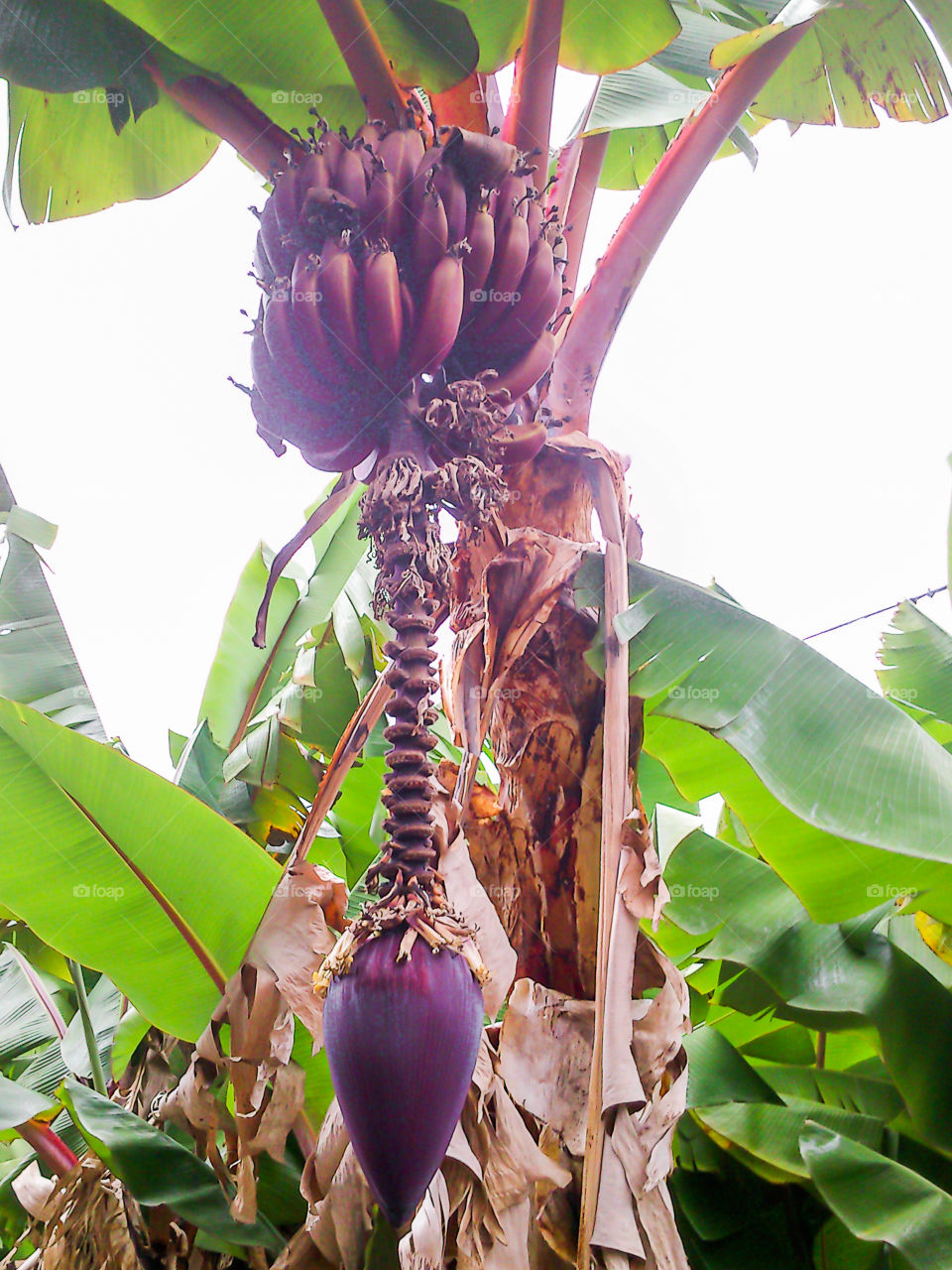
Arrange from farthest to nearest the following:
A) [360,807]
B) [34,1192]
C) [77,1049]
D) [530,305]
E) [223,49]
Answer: [360,807] < [77,1049] < [34,1192] < [223,49] < [530,305]

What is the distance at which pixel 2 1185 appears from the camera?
1.02m

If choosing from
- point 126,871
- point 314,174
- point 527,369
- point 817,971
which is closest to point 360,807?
point 126,871

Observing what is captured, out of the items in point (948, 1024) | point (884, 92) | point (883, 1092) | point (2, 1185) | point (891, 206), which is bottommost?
point (2, 1185)

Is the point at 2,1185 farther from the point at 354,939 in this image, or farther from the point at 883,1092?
the point at 883,1092

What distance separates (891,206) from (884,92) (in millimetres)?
1554

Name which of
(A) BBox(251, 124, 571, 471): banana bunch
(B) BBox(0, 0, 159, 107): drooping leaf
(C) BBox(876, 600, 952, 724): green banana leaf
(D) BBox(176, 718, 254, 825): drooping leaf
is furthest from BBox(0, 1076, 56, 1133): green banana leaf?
(C) BBox(876, 600, 952, 724): green banana leaf

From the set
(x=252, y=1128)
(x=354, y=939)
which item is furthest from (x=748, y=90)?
(x=252, y=1128)

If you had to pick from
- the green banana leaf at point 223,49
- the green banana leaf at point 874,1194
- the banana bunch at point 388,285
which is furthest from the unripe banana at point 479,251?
the green banana leaf at point 874,1194

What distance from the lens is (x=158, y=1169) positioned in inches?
28.0

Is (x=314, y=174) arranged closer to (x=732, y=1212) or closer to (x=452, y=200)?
(x=452, y=200)

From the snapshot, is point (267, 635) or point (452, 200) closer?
point (452, 200)

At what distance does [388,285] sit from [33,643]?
2.51 ft

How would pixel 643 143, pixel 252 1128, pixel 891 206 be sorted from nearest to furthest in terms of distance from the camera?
pixel 252 1128 < pixel 643 143 < pixel 891 206

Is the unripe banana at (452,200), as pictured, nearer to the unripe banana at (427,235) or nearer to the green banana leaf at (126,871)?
the unripe banana at (427,235)
